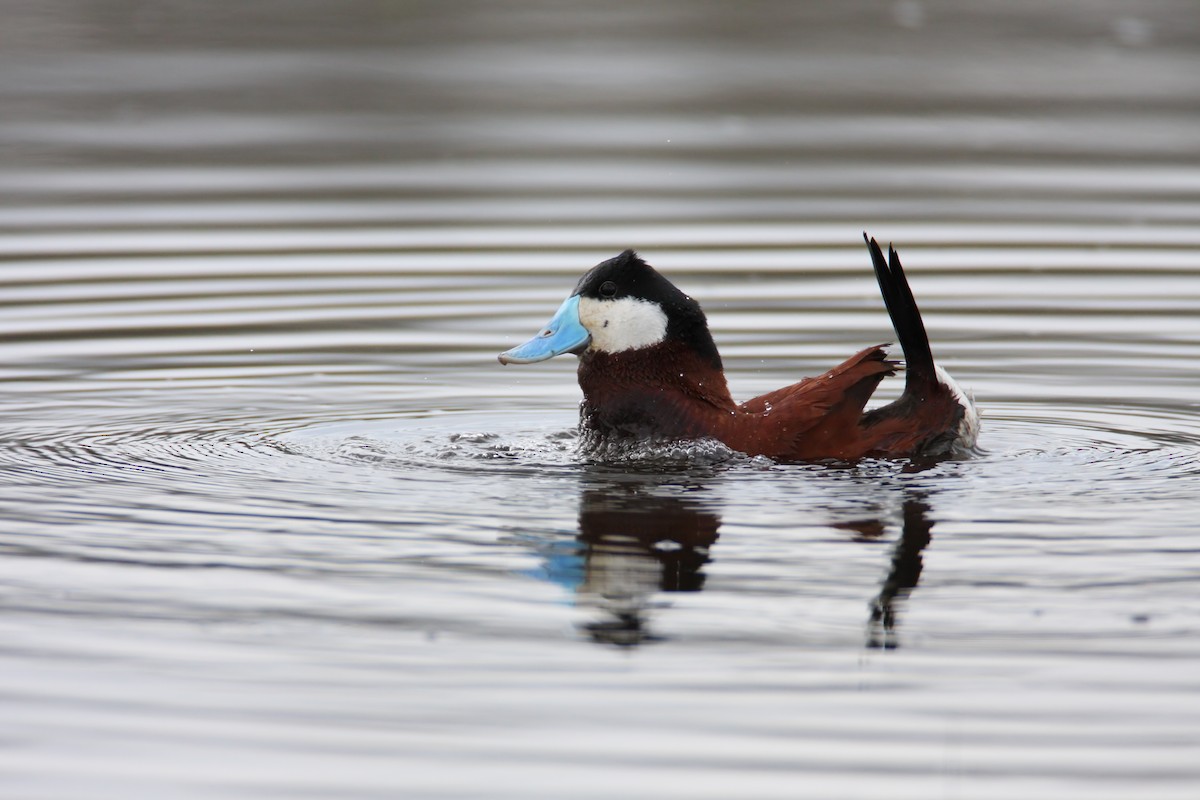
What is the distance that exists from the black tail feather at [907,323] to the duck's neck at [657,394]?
2.09 ft

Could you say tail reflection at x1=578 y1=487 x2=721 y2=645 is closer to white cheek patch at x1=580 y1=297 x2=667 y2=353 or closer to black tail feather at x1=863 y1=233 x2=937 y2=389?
white cheek patch at x1=580 y1=297 x2=667 y2=353

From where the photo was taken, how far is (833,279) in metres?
11.0

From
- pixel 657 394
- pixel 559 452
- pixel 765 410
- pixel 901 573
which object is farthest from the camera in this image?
pixel 559 452

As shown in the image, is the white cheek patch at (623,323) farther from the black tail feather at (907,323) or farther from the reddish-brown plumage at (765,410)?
the black tail feather at (907,323)

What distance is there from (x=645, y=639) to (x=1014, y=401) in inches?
147

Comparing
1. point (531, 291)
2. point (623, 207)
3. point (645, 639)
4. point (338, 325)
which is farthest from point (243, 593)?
point (623, 207)

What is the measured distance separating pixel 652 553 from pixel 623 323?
4.71 ft

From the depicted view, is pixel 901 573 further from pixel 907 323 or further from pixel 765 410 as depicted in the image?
pixel 907 323

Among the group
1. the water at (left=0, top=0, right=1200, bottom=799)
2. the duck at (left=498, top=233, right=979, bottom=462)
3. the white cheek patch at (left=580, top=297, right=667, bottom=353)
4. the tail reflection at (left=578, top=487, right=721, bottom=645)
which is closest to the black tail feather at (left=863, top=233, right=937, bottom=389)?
the duck at (left=498, top=233, right=979, bottom=462)

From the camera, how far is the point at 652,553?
570 cm

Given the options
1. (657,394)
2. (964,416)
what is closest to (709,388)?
(657,394)

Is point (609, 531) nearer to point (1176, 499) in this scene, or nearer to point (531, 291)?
point (1176, 499)

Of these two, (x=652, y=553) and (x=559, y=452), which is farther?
(x=559, y=452)

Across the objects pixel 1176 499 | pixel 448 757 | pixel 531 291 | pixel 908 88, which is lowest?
pixel 448 757
